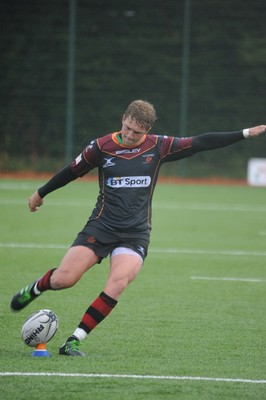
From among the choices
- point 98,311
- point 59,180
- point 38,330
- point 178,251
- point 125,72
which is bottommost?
point 178,251

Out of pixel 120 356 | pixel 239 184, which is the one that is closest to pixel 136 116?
pixel 120 356

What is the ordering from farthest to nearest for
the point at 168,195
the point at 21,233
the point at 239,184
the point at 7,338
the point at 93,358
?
the point at 239,184
the point at 168,195
the point at 21,233
the point at 7,338
the point at 93,358

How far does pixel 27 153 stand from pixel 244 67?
22.5ft

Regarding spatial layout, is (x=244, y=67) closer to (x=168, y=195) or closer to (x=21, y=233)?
(x=168, y=195)

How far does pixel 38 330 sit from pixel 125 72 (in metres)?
19.9

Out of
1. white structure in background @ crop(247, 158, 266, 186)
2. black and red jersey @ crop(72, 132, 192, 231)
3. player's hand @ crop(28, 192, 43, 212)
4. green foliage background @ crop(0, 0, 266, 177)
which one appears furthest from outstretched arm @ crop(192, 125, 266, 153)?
green foliage background @ crop(0, 0, 266, 177)

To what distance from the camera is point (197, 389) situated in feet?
18.2

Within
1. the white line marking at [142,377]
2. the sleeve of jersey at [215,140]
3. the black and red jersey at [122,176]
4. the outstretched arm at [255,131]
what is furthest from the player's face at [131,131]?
the white line marking at [142,377]

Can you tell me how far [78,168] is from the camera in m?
6.83

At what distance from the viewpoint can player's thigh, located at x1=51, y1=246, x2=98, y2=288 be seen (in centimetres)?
652

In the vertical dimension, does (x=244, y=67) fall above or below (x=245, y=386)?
above

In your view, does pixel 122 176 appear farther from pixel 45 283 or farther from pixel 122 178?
pixel 45 283

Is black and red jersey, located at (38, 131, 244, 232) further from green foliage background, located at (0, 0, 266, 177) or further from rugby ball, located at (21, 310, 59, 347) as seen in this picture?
green foliage background, located at (0, 0, 266, 177)

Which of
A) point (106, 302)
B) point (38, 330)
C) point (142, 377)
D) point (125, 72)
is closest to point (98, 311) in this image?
point (106, 302)
